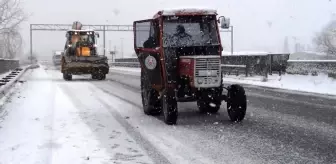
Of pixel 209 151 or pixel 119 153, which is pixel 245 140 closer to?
pixel 209 151

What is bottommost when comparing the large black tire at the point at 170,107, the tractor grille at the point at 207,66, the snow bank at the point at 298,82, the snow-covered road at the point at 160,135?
the snow-covered road at the point at 160,135

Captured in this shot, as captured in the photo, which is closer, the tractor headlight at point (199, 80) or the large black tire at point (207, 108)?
the tractor headlight at point (199, 80)

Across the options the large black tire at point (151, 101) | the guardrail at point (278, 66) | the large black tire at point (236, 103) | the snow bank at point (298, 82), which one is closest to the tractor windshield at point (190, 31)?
the large black tire at point (236, 103)

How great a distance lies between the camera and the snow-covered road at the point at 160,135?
18.9 feet

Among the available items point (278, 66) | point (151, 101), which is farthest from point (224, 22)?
point (278, 66)

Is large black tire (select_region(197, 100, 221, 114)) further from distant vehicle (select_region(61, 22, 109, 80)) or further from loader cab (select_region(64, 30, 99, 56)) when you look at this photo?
loader cab (select_region(64, 30, 99, 56))

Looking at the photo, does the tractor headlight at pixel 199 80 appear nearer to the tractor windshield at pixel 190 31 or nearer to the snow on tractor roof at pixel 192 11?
the tractor windshield at pixel 190 31

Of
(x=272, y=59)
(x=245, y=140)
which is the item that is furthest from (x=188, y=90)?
(x=272, y=59)

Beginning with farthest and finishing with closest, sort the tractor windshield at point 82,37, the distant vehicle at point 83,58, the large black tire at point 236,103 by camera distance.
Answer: the tractor windshield at point 82,37
the distant vehicle at point 83,58
the large black tire at point 236,103

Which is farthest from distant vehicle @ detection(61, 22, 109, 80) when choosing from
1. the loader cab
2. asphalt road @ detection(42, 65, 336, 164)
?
asphalt road @ detection(42, 65, 336, 164)

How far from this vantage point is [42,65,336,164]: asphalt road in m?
5.78

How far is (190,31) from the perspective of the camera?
9.05 m

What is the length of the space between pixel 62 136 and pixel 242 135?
309cm

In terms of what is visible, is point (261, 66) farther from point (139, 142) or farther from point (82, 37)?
point (139, 142)
